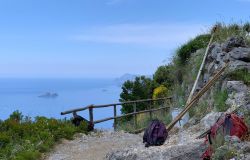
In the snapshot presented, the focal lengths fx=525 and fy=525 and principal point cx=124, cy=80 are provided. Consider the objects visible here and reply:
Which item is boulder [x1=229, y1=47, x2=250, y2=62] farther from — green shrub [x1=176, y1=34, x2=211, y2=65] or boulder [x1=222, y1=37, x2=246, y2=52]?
green shrub [x1=176, y1=34, x2=211, y2=65]

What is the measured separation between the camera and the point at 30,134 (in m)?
14.3

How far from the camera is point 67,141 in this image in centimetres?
1469

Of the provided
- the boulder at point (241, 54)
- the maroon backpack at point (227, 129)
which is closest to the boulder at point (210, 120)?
the maroon backpack at point (227, 129)

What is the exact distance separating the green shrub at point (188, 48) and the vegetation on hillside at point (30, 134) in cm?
612

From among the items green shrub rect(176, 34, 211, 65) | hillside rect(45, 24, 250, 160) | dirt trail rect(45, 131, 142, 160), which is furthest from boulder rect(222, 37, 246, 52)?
green shrub rect(176, 34, 211, 65)

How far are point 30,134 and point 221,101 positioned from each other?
17.3 ft

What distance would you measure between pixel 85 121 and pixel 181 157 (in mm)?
8094

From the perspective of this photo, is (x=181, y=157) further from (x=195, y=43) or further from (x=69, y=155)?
(x=195, y=43)

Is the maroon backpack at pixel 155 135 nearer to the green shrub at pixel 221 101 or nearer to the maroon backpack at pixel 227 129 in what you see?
the green shrub at pixel 221 101

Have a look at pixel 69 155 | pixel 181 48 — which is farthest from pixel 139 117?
pixel 69 155

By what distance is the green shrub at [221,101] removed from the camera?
40.4 ft

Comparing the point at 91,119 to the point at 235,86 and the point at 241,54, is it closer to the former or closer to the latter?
the point at 241,54

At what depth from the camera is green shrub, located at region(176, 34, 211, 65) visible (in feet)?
66.8

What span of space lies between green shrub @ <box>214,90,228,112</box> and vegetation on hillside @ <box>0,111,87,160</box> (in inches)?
172
